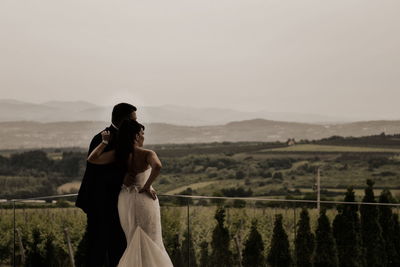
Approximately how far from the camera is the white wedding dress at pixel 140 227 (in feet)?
13.3

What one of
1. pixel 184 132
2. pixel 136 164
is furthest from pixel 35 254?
pixel 184 132

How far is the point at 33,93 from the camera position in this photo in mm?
86062

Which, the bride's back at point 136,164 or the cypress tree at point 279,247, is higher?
the bride's back at point 136,164

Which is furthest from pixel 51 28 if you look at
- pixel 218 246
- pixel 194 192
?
pixel 218 246

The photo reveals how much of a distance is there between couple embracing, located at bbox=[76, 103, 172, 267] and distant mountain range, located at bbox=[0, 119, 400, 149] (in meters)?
67.6

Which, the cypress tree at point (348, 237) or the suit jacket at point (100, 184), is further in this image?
the cypress tree at point (348, 237)

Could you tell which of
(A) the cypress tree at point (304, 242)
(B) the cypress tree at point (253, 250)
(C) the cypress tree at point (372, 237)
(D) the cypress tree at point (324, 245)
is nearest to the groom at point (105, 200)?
(B) the cypress tree at point (253, 250)

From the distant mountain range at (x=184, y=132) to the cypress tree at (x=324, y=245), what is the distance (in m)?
66.3

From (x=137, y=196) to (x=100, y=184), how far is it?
0.27 m

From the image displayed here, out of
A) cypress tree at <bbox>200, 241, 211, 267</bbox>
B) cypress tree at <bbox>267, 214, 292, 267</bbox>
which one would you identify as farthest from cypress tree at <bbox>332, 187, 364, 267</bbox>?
cypress tree at <bbox>200, 241, 211, 267</bbox>

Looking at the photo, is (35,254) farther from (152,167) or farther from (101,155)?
(152,167)

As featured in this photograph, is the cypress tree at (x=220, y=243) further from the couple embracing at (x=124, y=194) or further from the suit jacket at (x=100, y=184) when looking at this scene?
the suit jacket at (x=100, y=184)

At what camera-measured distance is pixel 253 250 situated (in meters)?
5.43

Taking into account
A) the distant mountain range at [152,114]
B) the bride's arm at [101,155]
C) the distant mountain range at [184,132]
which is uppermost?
the distant mountain range at [152,114]
